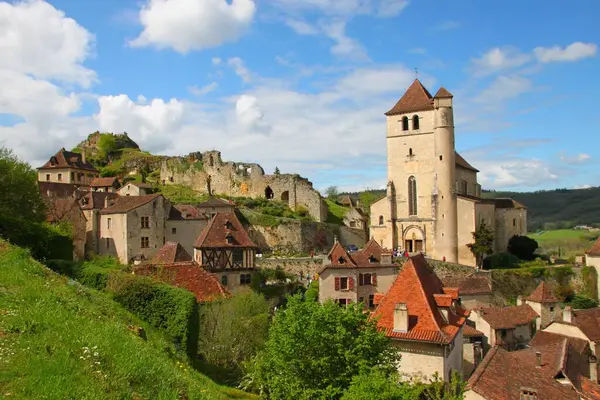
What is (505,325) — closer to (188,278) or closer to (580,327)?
(580,327)

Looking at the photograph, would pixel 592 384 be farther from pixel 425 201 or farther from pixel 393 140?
pixel 393 140

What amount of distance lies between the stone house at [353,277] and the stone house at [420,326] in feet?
43.4

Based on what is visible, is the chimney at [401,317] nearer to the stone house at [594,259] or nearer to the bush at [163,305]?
the bush at [163,305]

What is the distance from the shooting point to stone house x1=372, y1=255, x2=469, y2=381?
19875mm

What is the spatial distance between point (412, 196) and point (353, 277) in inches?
697

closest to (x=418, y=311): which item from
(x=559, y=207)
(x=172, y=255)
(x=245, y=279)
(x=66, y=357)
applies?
(x=172, y=255)

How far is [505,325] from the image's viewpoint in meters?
35.8

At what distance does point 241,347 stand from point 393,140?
107ft

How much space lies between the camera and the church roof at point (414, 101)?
50562 millimetres

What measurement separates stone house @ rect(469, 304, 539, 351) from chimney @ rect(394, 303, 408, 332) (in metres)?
16.7

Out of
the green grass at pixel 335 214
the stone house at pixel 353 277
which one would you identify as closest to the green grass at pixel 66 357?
the stone house at pixel 353 277

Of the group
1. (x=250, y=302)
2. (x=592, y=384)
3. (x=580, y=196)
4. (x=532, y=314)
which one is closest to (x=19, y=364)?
(x=250, y=302)

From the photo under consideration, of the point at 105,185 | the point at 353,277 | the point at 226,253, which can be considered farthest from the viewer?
the point at 105,185

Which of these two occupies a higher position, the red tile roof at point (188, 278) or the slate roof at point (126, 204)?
the slate roof at point (126, 204)
